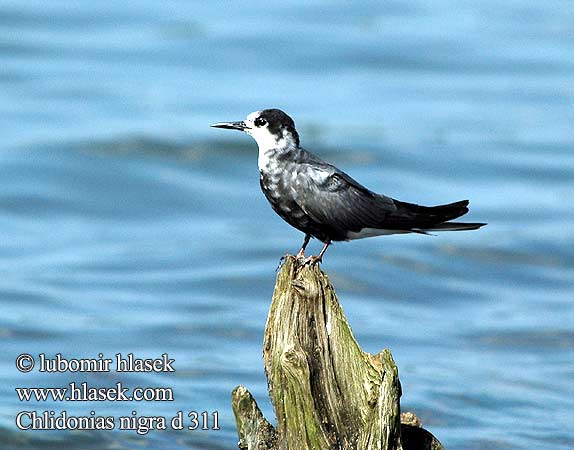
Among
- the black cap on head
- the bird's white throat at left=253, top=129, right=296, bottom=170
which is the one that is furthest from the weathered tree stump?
the black cap on head

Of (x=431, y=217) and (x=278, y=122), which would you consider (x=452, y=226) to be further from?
(x=278, y=122)

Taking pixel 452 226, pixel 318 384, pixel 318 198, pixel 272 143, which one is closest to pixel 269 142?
pixel 272 143

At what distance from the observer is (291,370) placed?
8.34 metres

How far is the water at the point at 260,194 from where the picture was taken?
16.0 metres

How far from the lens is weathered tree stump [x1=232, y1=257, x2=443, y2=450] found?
328 inches

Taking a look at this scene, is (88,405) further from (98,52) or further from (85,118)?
(98,52)

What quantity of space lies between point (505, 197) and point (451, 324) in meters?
6.24

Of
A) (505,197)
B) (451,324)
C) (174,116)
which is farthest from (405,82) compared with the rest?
(451,324)

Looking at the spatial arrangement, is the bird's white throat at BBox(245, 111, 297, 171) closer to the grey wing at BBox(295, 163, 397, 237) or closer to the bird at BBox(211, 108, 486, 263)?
the bird at BBox(211, 108, 486, 263)

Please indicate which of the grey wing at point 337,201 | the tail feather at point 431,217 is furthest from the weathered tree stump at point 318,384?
the tail feather at point 431,217

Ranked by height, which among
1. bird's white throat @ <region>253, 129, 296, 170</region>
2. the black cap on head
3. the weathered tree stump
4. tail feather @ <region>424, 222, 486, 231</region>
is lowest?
the weathered tree stump

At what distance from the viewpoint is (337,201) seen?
9922 millimetres

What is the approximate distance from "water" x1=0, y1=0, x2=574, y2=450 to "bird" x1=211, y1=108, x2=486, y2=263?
14.2ft

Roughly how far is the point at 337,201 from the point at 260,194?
14141 mm
